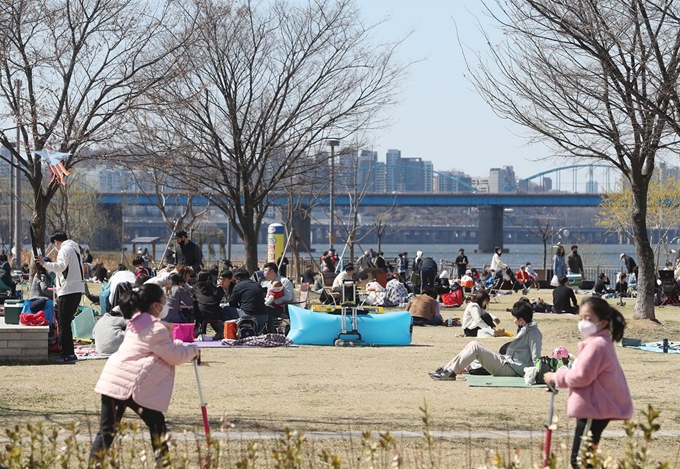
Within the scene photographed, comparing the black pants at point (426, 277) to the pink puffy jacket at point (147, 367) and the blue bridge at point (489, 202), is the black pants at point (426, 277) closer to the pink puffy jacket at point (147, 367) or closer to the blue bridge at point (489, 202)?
the pink puffy jacket at point (147, 367)

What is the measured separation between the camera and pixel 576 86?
18.3m

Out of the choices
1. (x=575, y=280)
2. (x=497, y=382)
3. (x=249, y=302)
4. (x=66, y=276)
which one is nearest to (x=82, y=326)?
(x=249, y=302)

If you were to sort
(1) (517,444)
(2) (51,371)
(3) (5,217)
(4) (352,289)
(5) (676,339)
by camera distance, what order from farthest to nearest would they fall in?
(3) (5,217)
(4) (352,289)
(5) (676,339)
(2) (51,371)
(1) (517,444)

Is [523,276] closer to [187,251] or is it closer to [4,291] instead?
[4,291]

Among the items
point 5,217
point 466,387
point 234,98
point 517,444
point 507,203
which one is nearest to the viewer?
point 517,444

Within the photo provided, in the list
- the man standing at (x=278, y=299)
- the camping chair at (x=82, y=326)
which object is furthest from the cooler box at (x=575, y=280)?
the camping chair at (x=82, y=326)

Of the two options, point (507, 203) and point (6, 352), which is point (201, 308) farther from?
point (507, 203)

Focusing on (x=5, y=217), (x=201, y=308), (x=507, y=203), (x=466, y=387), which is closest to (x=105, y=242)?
(x=5, y=217)

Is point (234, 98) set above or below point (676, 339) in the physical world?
above

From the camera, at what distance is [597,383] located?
6.67m

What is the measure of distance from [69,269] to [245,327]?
4.28m

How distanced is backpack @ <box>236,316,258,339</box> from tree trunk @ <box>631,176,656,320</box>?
7304 mm

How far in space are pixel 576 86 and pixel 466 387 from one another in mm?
7630

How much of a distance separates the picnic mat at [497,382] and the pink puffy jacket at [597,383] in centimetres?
577
